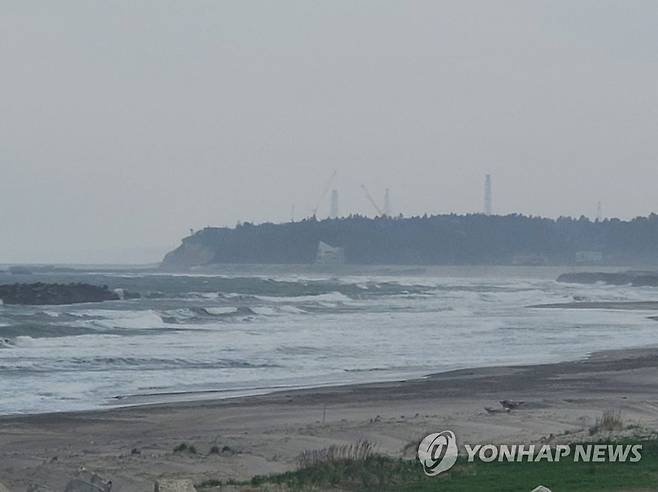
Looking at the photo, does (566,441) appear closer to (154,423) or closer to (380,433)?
(380,433)

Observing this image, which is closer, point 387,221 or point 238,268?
point 238,268

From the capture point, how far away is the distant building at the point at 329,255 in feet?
570

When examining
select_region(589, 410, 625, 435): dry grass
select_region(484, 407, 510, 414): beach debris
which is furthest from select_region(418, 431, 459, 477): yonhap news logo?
select_region(484, 407, 510, 414): beach debris

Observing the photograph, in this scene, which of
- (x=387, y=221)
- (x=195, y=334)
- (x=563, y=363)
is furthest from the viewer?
(x=387, y=221)

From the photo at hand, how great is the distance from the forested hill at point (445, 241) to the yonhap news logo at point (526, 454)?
15990 cm

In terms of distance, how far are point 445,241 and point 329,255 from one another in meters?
17.1

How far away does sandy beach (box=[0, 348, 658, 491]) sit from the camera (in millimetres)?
12648

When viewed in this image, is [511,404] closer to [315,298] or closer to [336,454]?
[336,454]

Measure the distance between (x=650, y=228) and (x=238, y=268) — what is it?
58407 mm

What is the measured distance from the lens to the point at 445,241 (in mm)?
179375

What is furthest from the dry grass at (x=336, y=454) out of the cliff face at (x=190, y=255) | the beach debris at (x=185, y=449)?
the cliff face at (x=190, y=255)

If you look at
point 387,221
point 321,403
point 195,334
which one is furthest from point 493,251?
point 321,403

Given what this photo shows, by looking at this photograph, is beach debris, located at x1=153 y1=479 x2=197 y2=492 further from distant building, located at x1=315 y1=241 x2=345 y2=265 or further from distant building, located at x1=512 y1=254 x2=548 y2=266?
distant building, located at x1=315 y1=241 x2=345 y2=265

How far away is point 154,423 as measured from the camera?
16.8 m
